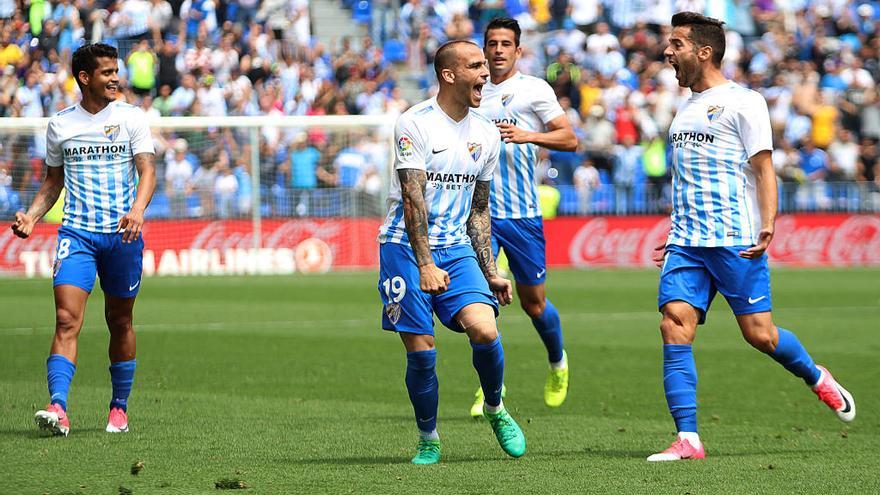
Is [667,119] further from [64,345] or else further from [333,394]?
[64,345]

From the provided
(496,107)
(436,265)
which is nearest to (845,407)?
(436,265)

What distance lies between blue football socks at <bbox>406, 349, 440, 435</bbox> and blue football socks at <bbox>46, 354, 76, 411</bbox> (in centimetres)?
220

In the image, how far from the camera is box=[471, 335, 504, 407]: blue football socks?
23.3ft

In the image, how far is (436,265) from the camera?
704cm

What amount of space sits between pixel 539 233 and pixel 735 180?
8.36 ft

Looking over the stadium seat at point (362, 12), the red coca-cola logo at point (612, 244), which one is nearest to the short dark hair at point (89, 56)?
the red coca-cola logo at point (612, 244)

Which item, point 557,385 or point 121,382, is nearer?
point 121,382

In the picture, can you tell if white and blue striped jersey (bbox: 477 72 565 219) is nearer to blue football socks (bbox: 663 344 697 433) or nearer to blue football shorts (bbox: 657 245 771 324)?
blue football shorts (bbox: 657 245 771 324)

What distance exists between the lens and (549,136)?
902 cm

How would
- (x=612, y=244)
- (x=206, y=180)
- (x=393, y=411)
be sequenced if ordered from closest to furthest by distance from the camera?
(x=393, y=411)
(x=206, y=180)
(x=612, y=244)

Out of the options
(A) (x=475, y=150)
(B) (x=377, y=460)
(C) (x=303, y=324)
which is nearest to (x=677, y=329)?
(A) (x=475, y=150)

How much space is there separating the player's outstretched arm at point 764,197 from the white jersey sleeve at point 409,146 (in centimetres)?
176

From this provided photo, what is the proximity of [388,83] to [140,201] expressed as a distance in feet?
70.6

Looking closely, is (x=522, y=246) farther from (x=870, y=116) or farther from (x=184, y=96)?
(x=870, y=116)
